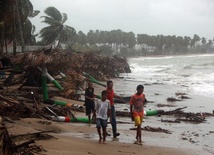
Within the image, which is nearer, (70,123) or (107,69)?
(70,123)

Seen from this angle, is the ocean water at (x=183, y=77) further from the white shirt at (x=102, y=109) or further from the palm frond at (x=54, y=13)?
the palm frond at (x=54, y=13)

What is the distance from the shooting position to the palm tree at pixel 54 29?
46.0 m

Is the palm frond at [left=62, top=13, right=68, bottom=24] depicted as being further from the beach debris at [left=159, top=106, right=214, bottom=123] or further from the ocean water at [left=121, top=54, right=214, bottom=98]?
the beach debris at [left=159, top=106, right=214, bottom=123]

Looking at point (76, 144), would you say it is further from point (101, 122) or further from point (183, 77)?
point (183, 77)

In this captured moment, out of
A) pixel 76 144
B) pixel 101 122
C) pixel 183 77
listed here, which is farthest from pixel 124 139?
pixel 183 77

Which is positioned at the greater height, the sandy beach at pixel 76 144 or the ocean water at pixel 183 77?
the sandy beach at pixel 76 144

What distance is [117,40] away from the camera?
438ft

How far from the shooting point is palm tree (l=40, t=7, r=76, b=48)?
4600cm

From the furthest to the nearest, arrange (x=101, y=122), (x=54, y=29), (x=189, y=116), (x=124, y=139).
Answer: (x=54, y=29), (x=189, y=116), (x=124, y=139), (x=101, y=122)

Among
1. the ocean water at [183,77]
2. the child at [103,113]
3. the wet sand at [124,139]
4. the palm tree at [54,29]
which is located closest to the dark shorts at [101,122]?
the child at [103,113]

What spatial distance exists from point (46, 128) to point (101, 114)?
4.42 ft

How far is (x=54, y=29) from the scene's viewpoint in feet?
150

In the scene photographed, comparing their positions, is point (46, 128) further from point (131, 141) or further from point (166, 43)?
point (166, 43)

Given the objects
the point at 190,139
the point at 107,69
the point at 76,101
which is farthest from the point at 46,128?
the point at 107,69
